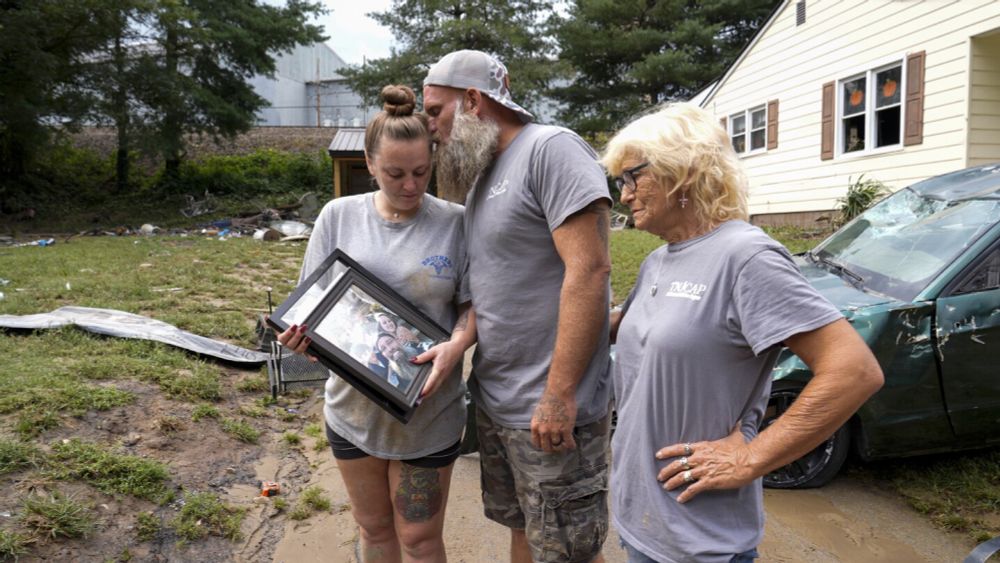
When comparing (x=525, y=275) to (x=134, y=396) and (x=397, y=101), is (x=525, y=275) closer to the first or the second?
(x=397, y=101)

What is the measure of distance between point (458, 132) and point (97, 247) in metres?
14.4

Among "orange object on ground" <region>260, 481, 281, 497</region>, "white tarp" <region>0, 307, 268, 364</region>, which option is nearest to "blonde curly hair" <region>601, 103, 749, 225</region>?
"orange object on ground" <region>260, 481, 281, 497</region>

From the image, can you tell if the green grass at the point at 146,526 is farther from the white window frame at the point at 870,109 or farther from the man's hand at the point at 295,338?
the white window frame at the point at 870,109

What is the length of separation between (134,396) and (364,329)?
3.26 m

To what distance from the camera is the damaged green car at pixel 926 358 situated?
379 cm

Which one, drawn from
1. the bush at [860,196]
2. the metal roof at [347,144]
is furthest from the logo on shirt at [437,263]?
the metal roof at [347,144]

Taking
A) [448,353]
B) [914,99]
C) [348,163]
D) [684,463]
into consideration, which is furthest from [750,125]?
[684,463]

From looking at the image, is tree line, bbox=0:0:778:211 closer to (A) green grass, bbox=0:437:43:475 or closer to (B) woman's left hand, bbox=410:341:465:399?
(A) green grass, bbox=0:437:43:475

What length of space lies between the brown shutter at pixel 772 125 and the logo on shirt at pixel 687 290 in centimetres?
1424

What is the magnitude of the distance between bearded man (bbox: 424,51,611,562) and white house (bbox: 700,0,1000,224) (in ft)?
33.0

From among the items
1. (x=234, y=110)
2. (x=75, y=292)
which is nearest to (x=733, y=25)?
(x=234, y=110)

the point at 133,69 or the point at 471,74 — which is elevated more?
the point at 133,69

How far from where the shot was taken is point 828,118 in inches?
498

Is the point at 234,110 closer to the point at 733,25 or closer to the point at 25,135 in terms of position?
the point at 25,135
